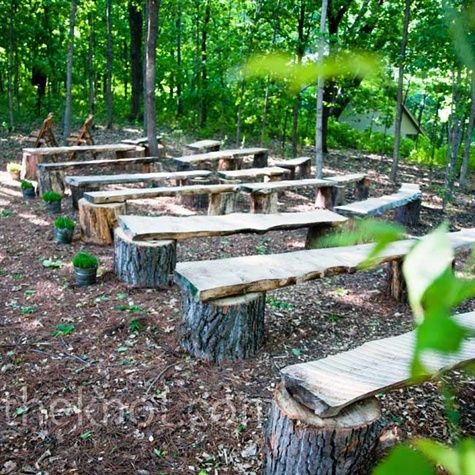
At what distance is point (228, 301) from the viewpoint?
3.01 m

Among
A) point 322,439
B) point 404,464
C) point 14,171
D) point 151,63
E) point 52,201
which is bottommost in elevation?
point 322,439

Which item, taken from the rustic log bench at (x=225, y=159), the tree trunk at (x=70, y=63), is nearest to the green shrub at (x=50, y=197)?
the rustic log bench at (x=225, y=159)

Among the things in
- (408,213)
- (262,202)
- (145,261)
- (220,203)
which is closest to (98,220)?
(145,261)

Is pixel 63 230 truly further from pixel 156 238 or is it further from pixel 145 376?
pixel 145 376

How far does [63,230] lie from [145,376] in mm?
2696

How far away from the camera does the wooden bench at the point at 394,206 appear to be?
5188 mm

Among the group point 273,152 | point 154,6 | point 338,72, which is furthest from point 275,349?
point 273,152

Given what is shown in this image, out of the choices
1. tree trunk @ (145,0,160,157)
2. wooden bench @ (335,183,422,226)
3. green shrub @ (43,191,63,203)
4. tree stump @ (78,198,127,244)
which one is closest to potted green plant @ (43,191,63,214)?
green shrub @ (43,191,63,203)

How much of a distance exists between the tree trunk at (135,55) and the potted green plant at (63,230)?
10705 millimetres

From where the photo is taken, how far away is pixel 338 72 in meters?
0.68

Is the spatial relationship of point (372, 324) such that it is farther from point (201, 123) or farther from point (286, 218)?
point (201, 123)

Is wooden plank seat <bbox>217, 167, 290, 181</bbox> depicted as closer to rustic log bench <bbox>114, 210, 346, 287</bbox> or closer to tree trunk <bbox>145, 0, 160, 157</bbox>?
tree trunk <bbox>145, 0, 160, 157</bbox>

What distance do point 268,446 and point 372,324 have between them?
1.84 m

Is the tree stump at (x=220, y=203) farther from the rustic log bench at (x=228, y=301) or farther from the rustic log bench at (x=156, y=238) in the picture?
the rustic log bench at (x=228, y=301)
